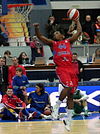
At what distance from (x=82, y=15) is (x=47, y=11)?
12.0 feet

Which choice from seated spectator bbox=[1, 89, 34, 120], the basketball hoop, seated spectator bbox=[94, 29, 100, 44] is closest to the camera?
seated spectator bbox=[1, 89, 34, 120]

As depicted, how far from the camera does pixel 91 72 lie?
64.8 ft

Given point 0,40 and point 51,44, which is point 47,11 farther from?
point 51,44

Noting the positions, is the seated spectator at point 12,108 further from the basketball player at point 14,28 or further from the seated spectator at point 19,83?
the basketball player at point 14,28

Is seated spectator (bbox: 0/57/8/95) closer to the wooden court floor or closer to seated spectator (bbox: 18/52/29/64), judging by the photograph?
seated spectator (bbox: 18/52/29/64)

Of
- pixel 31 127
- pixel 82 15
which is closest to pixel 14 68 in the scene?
pixel 31 127

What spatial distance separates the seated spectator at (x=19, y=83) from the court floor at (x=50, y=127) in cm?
142

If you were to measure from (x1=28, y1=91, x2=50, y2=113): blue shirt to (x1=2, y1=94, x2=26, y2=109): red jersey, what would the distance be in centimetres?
42

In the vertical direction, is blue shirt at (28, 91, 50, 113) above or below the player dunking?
below

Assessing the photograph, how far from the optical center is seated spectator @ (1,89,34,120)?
1623 cm

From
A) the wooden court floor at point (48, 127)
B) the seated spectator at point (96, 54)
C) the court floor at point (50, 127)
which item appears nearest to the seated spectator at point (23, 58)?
the seated spectator at point (96, 54)

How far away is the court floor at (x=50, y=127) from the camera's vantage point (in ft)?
44.1

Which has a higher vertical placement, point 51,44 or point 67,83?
point 51,44

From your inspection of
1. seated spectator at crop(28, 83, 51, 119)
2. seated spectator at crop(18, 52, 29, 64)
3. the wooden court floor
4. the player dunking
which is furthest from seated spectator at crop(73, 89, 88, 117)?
the player dunking
